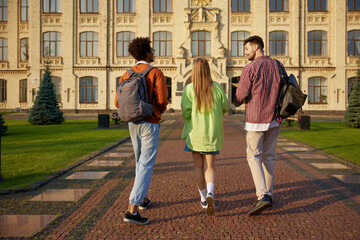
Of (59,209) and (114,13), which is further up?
(114,13)

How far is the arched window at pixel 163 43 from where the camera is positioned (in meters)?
34.4

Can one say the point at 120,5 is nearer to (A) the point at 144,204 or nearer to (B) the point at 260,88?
(B) the point at 260,88

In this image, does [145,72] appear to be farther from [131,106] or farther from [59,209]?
[59,209]

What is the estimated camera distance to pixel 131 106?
375 cm

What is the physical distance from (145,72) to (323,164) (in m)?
5.27

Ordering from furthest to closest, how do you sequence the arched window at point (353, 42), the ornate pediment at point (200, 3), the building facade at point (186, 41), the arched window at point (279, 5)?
the arched window at point (279, 5) < the ornate pediment at point (200, 3) < the arched window at point (353, 42) < the building facade at point (186, 41)

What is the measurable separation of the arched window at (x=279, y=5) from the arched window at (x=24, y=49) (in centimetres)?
2688

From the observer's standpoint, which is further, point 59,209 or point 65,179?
point 65,179

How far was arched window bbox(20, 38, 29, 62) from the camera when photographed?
117ft

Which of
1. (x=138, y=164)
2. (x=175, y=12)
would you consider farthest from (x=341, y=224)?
(x=175, y=12)

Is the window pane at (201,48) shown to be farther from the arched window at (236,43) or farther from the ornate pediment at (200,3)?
the ornate pediment at (200,3)

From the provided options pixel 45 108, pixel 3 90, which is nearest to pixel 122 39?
pixel 3 90

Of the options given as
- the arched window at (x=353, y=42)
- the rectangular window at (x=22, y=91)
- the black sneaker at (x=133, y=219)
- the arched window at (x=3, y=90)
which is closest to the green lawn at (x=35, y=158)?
the black sneaker at (x=133, y=219)

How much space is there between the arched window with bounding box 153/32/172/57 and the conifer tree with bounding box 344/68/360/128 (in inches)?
774
